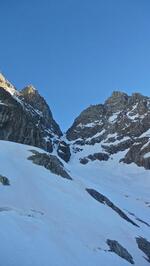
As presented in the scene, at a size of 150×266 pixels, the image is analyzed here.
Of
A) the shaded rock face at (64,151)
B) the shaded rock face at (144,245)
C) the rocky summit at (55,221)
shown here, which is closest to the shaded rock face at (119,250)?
the rocky summit at (55,221)

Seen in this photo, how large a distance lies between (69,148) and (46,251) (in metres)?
166

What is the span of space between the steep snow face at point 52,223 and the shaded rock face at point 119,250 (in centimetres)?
15

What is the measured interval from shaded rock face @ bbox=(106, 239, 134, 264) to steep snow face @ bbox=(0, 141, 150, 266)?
0.15m

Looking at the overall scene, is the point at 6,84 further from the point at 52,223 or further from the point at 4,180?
the point at 52,223

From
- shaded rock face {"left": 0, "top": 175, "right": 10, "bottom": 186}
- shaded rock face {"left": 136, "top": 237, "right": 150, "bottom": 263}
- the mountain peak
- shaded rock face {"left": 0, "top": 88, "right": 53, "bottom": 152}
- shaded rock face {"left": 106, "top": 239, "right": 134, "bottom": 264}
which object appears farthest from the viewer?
the mountain peak

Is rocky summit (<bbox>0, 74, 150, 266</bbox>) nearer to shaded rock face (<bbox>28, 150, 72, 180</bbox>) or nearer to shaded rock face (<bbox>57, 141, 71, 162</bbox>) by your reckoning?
shaded rock face (<bbox>28, 150, 72, 180</bbox>)

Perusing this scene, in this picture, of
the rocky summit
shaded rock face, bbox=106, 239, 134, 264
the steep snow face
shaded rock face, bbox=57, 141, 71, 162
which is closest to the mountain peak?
shaded rock face, bbox=57, 141, 71, 162

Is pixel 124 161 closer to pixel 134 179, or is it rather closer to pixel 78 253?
pixel 134 179

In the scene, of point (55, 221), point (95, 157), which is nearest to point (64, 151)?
point (95, 157)

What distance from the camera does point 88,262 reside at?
29406mm

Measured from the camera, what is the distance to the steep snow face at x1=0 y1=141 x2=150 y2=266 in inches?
979

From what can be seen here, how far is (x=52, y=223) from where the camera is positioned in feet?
115

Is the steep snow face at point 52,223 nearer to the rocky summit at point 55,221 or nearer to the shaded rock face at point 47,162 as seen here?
the rocky summit at point 55,221

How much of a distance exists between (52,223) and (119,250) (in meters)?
7.49
